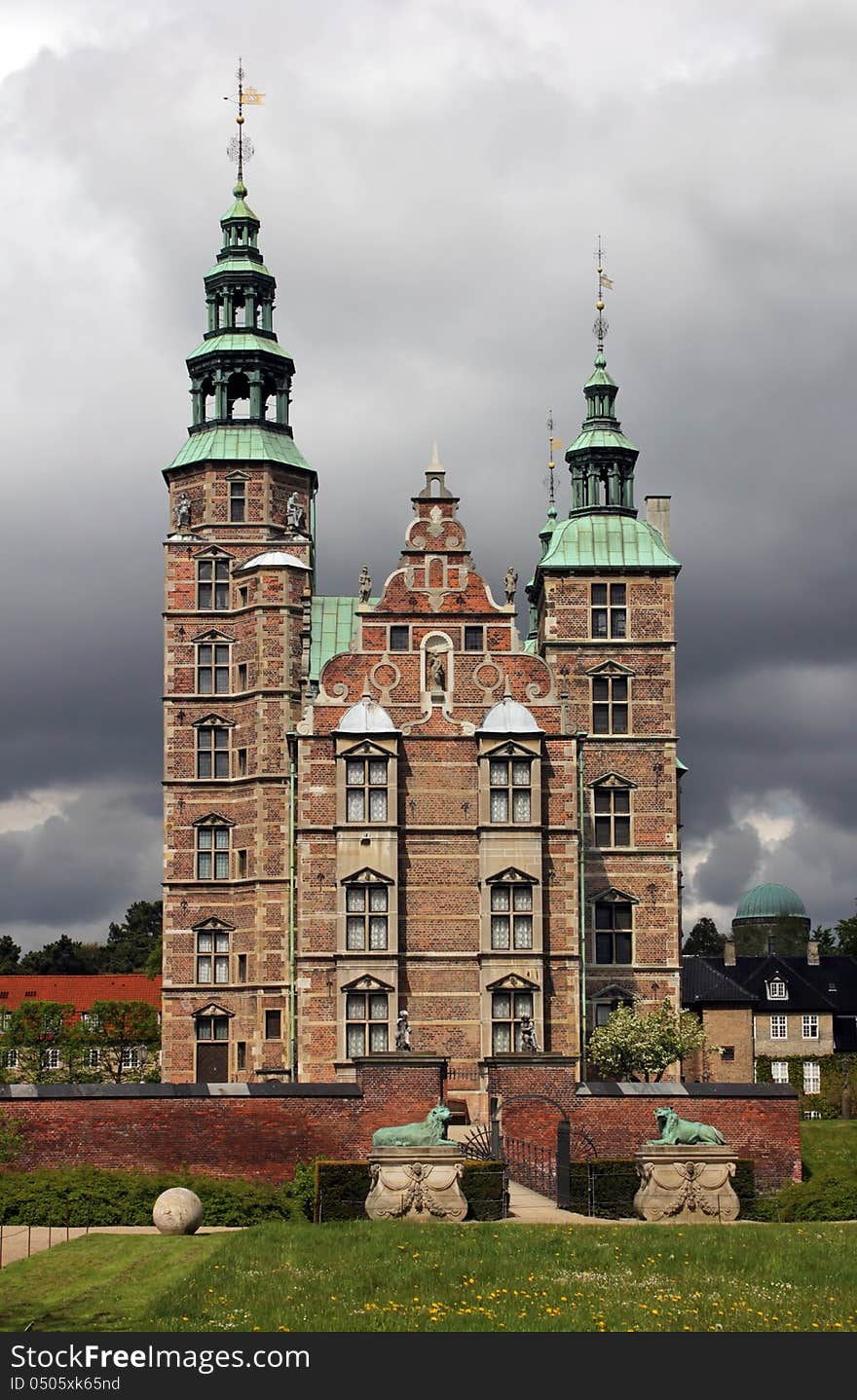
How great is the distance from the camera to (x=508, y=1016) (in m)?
57.1

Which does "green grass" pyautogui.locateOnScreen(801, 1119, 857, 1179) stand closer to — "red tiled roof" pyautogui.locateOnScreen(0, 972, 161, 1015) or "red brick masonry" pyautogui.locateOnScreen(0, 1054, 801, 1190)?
"red brick masonry" pyautogui.locateOnScreen(0, 1054, 801, 1190)

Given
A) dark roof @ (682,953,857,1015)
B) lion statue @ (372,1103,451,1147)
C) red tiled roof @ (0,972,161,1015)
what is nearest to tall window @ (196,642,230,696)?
dark roof @ (682,953,857,1015)

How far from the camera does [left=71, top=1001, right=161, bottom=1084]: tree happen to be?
74.5 meters

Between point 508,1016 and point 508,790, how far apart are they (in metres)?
6.62

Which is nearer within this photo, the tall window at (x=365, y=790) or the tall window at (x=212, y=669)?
the tall window at (x=365, y=790)

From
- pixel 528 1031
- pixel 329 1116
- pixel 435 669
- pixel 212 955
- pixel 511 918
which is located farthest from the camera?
pixel 212 955

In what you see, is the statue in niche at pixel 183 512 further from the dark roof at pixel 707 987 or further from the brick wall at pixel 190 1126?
the dark roof at pixel 707 987

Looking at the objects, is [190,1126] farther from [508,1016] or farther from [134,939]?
[134,939]

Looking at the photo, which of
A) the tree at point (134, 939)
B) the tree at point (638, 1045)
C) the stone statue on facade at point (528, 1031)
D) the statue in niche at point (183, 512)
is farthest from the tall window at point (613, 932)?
the tree at point (134, 939)

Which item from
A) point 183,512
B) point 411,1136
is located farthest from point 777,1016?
point 411,1136

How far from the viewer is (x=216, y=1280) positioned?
83.1 feet

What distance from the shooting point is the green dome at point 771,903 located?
142125 mm

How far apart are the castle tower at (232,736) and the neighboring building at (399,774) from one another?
8 centimetres
